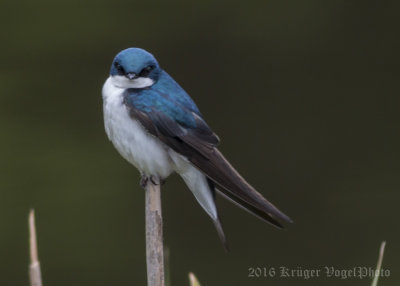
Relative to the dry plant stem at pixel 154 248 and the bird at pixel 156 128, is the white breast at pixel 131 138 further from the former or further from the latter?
the dry plant stem at pixel 154 248

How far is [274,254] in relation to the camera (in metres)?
4.74

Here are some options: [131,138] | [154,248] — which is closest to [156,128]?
[131,138]

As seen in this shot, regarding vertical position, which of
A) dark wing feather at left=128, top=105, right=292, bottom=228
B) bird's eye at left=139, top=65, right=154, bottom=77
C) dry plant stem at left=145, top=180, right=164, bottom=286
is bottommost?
dry plant stem at left=145, top=180, right=164, bottom=286

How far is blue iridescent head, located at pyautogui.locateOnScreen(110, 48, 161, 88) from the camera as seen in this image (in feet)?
8.38

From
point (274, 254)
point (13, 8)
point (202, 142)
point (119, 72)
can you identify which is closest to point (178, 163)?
point (202, 142)

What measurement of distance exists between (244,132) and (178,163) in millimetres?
2538

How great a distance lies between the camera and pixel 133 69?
255cm

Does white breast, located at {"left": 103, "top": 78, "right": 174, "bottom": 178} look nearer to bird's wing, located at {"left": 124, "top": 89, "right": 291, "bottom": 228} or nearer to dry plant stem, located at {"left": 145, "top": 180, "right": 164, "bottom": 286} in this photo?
bird's wing, located at {"left": 124, "top": 89, "right": 291, "bottom": 228}

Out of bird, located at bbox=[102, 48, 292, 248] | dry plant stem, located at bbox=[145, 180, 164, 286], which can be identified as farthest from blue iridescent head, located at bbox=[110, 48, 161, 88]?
dry plant stem, located at bbox=[145, 180, 164, 286]

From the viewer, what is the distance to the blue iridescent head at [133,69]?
2.55 metres

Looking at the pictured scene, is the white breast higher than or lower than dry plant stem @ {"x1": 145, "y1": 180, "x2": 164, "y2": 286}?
higher

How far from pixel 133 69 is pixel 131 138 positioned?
177 millimetres

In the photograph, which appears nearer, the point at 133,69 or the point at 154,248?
the point at 154,248

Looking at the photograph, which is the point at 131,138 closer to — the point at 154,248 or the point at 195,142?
the point at 195,142
